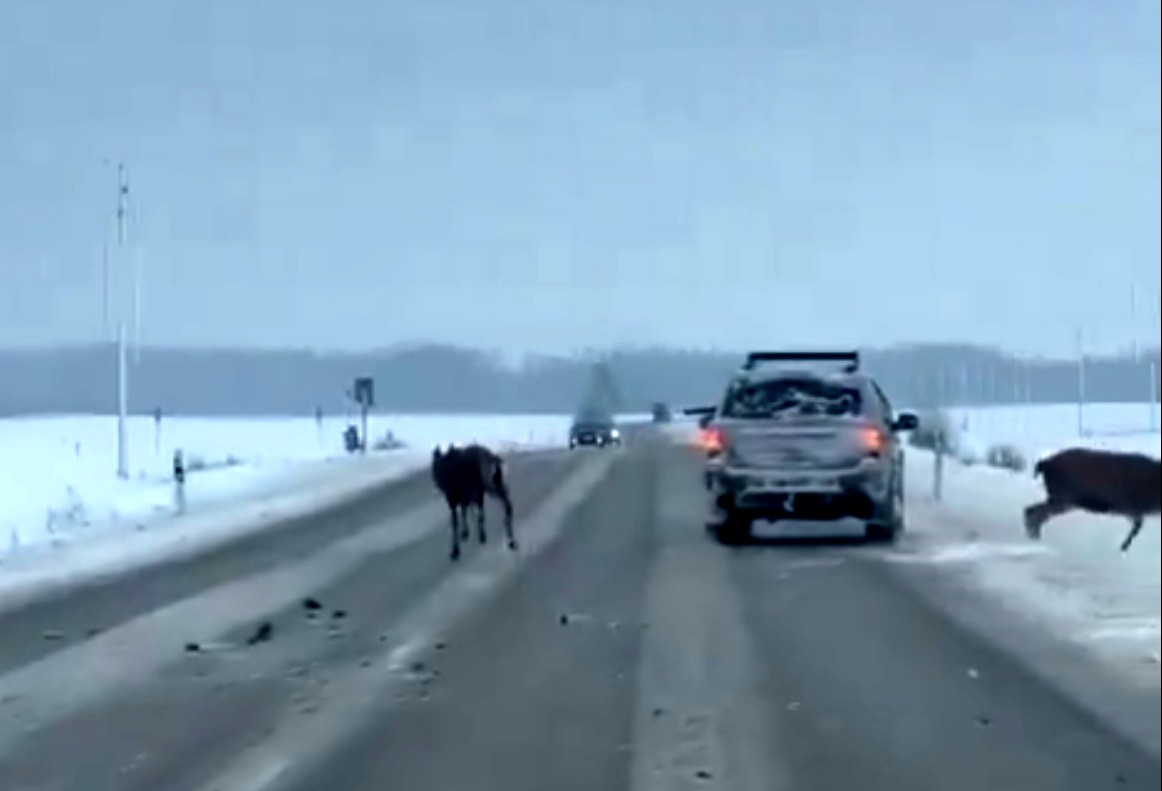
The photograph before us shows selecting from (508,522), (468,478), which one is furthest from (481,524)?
(508,522)

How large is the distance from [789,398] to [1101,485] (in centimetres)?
2009

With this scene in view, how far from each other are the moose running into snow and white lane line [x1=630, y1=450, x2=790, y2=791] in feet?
13.9

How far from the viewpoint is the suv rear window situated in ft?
74.5

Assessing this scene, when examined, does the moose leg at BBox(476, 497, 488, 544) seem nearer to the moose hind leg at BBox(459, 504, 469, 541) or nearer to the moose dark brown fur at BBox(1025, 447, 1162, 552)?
the moose hind leg at BBox(459, 504, 469, 541)

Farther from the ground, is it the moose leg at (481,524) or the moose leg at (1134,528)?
the moose leg at (1134,528)

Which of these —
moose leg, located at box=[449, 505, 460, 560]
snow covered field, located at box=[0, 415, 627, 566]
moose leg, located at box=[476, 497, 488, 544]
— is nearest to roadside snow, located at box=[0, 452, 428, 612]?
snow covered field, located at box=[0, 415, 627, 566]

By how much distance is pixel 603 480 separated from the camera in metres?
45.2

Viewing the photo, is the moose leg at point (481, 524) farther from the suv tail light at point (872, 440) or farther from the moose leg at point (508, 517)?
the suv tail light at point (872, 440)

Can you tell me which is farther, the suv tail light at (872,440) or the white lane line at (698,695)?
the suv tail light at (872,440)

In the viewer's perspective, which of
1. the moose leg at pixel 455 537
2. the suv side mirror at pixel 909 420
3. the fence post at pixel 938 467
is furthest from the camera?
the moose leg at pixel 455 537

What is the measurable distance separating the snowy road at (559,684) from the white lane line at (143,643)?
39mm

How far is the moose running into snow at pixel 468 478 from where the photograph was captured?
25500mm

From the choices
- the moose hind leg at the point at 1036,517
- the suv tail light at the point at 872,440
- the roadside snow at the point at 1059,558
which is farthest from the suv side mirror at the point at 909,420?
the suv tail light at the point at 872,440

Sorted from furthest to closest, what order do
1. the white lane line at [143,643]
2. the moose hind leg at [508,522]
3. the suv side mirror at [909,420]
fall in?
the moose hind leg at [508,522]
the white lane line at [143,643]
the suv side mirror at [909,420]
